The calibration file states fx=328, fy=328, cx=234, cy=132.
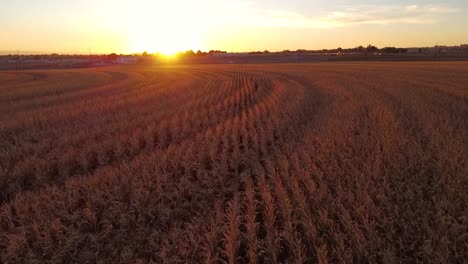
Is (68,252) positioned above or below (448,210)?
below

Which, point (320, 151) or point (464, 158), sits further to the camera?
point (320, 151)

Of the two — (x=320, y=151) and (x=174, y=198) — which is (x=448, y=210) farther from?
(x=174, y=198)

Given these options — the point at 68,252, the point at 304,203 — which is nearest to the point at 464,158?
the point at 304,203

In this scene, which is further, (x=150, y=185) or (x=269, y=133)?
(x=269, y=133)

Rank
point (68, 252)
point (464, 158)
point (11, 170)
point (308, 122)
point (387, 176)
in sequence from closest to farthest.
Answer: point (68, 252), point (387, 176), point (464, 158), point (11, 170), point (308, 122)

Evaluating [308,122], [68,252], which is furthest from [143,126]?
[68,252]

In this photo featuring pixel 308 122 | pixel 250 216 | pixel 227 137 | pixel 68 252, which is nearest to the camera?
pixel 68 252

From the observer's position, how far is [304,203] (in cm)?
456

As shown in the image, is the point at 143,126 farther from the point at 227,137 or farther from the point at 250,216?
the point at 250,216

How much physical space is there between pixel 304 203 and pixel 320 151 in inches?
109

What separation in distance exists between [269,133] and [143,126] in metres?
4.22

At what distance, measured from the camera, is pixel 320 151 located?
7.11 m

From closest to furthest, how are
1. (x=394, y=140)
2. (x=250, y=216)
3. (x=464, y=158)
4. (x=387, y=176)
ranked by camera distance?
(x=250, y=216) → (x=387, y=176) → (x=464, y=158) → (x=394, y=140)

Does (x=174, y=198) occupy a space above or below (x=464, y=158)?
below
